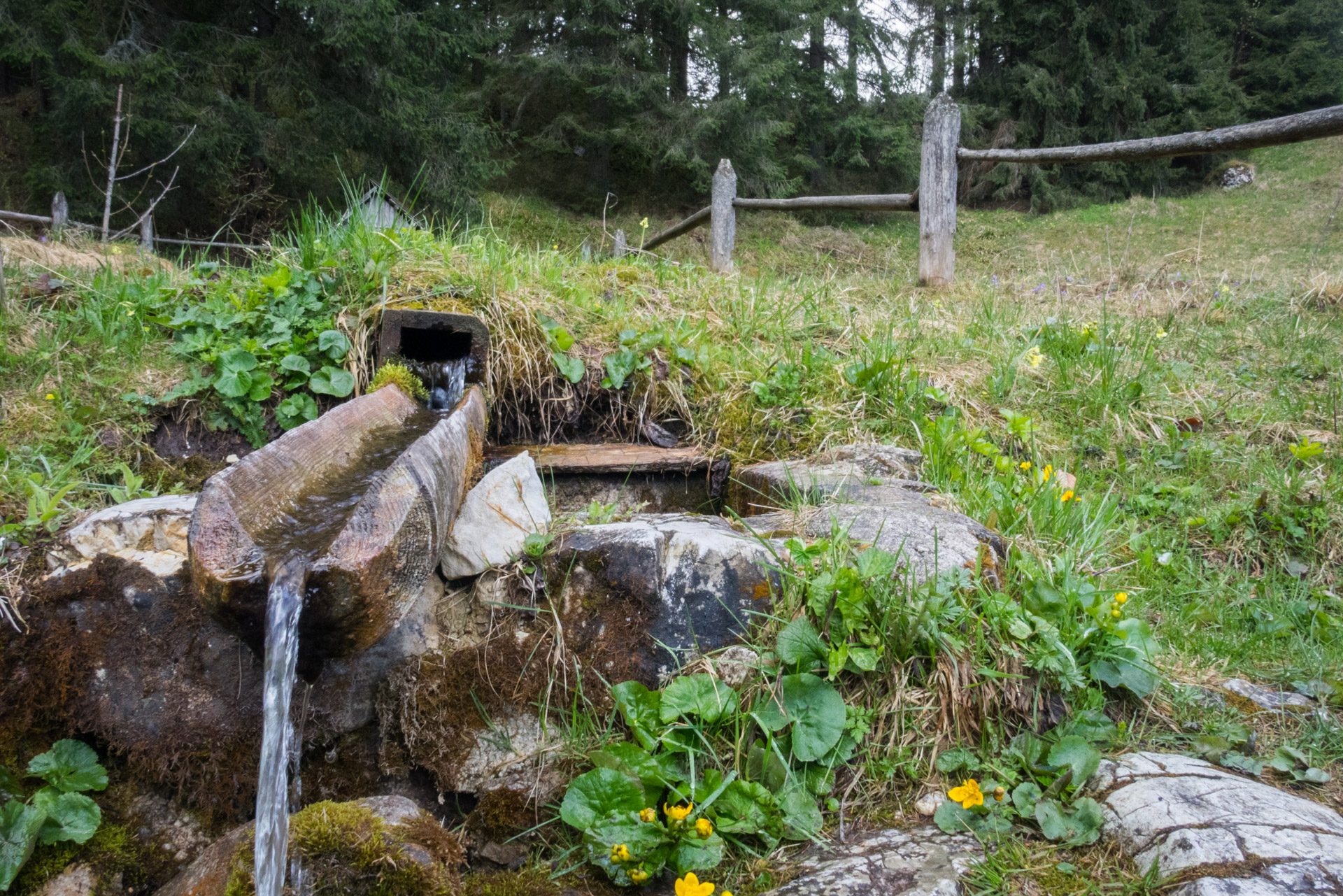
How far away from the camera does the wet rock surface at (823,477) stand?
2.40m

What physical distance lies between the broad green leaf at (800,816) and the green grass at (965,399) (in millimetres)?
132

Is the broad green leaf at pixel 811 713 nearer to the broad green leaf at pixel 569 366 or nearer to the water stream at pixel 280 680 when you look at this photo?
the water stream at pixel 280 680

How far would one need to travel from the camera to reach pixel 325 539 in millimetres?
1599

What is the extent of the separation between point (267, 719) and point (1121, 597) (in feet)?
6.05

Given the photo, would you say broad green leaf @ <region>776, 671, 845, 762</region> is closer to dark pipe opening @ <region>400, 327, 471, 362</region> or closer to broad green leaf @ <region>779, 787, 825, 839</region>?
broad green leaf @ <region>779, 787, 825, 839</region>

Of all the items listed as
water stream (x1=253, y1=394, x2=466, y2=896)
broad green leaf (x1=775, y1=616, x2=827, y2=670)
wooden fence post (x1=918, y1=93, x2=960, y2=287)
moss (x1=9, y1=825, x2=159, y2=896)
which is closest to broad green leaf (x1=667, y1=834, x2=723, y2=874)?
broad green leaf (x1=775, y1=616, x2=827, y2=670)

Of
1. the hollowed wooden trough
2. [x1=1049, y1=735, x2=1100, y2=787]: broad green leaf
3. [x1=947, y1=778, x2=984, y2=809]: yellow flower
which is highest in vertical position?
the hollowed wooden trough

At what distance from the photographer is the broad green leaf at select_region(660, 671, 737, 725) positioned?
5.47ft

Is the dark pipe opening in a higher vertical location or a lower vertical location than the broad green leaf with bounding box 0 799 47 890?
higher

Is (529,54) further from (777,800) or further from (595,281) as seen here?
(777,800)

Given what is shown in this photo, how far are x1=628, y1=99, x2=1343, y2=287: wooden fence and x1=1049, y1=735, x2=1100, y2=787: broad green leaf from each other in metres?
3.28

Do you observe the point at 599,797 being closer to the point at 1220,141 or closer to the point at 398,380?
the point at 398,380

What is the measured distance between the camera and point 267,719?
138 cm

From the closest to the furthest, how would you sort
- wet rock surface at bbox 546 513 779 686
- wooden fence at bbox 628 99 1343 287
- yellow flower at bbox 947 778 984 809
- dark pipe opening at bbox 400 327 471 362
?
1. yellow flower at bbox 947 778 984 809
2. wet rock surface at bbox 546 513 779 686
3. dark pipe opening at bbox 400 327 471 362
4. wooden fence at bbox 628 99 1343 287
